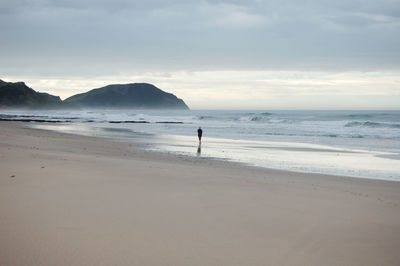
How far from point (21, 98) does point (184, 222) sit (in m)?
188

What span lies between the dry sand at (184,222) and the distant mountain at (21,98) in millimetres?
177098

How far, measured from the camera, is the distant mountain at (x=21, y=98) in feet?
547

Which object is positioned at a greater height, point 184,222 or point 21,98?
point 21,98

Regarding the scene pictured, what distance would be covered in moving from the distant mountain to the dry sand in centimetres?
17710

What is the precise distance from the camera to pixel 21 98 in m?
172

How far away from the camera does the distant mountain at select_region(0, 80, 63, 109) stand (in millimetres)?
166625

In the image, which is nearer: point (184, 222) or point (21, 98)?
point (184, 222)

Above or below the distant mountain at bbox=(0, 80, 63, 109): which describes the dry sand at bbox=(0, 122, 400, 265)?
below

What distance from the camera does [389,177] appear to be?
1040cm

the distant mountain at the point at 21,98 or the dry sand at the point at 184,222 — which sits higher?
the distant mountain at the point at 21,98

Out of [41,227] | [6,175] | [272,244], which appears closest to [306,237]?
[272,244]

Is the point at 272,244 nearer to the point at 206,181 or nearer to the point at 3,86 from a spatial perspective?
the point at 206,181

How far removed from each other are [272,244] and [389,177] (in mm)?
7824

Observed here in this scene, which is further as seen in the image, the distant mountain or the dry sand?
the distant mountain
